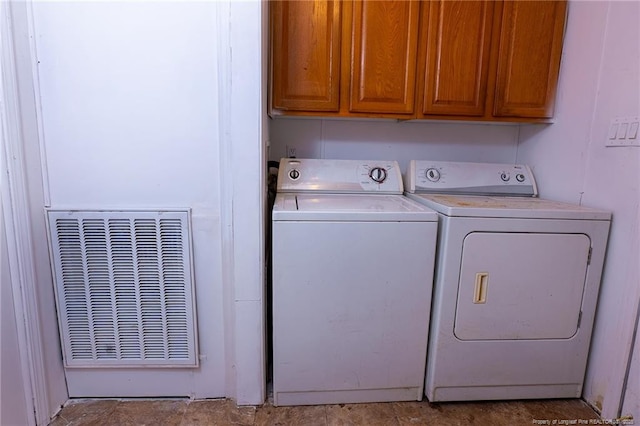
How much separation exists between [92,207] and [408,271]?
131 cm

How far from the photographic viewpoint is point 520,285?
1.42m

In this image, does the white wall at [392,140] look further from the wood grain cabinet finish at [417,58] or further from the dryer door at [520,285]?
the dryer door at [520,285]

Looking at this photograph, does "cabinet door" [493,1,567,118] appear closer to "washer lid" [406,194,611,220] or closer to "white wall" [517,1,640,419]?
"white wall" [517,1,640,419]

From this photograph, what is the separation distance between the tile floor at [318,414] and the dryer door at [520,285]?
1.08ft

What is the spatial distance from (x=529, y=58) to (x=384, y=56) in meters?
0.77

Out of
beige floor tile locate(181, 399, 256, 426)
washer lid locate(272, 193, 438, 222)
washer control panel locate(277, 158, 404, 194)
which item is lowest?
beige floor tile locate(181, 399, 256, 426)

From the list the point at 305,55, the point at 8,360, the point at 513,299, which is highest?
the point at 305,55

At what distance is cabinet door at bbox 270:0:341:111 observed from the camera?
1.64m

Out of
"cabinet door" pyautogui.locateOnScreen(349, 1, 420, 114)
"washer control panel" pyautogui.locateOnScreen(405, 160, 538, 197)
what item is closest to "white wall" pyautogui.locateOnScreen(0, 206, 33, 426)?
"cabinet door" pyautogui.locateOnScreen(349, 1, 420, 114)

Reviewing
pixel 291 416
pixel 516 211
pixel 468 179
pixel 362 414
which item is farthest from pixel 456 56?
pixel 291 416

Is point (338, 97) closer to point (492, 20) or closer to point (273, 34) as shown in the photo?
point (273, 34)

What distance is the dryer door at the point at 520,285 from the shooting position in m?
1.38

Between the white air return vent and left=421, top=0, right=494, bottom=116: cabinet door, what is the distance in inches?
54.9

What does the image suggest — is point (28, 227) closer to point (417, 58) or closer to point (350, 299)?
point (350, 299)
